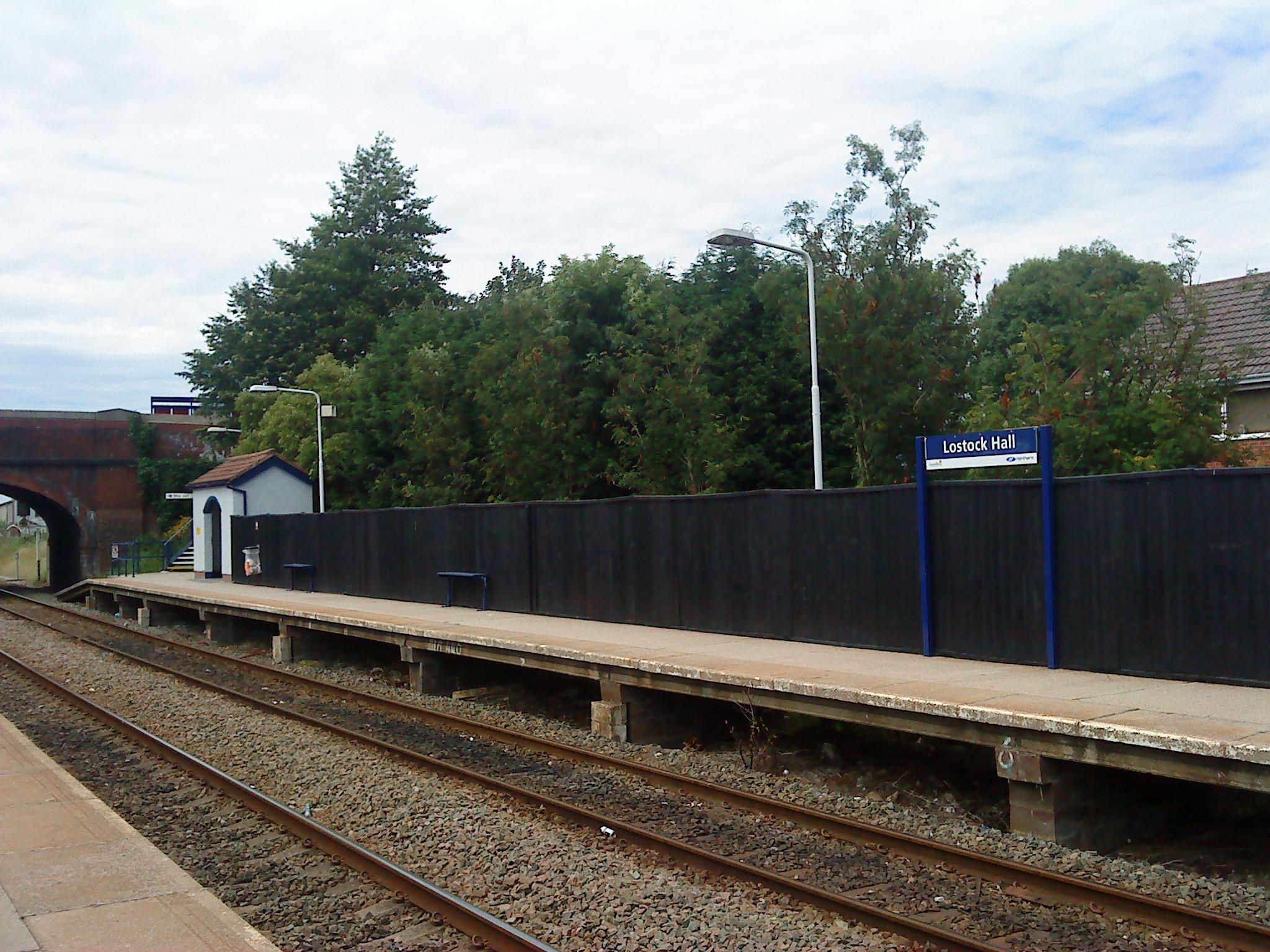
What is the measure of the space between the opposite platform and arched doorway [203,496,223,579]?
692 inches

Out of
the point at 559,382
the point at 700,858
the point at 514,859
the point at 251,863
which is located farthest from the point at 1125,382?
the point at 559,382

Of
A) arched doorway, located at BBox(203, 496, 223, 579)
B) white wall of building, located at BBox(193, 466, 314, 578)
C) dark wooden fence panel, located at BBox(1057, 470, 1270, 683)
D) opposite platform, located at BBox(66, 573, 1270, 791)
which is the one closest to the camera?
opposite platform, located at BBox(66, 573, 1270, 791)

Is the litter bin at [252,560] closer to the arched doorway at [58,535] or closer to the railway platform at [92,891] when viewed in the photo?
the railway platform at [92,891]

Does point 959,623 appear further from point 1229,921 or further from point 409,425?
point 409,425

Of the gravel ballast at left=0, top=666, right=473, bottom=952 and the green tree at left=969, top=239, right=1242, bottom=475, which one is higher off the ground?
the green tree at left=969, top=239, right=1242, bottom=475

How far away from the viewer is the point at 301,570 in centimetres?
2517

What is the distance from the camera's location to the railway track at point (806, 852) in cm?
598

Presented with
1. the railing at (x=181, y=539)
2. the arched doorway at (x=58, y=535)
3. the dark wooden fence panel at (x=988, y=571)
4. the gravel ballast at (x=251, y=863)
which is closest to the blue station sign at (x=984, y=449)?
the dark wooden fence panel at (x=988, y=571)

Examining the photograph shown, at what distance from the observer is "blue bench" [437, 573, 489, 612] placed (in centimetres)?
1802

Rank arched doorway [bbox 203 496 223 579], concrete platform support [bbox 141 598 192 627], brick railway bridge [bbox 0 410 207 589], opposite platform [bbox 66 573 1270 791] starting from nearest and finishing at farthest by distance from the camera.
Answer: opposite platform [bbox 66 573 1270 791]
concrete platform support [bbox 141 598 192 627]
arched doorway [bbox 203 496 223 579]
brick railway bridge [bbox 0 410 207 589]

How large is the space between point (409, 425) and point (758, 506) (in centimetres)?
2638

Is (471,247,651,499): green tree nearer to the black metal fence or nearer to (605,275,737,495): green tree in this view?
(605,275,737,495): green tree

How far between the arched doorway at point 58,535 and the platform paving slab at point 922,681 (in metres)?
36.2

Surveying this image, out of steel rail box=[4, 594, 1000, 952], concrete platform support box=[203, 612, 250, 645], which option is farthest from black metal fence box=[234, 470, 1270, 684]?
concrete platform support box=[203, 612, 250, 645]
